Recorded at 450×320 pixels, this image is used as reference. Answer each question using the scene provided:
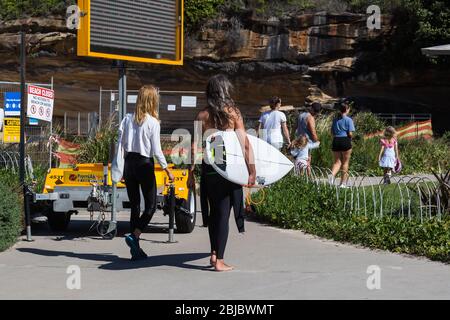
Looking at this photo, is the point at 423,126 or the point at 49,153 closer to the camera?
the point at 49,153

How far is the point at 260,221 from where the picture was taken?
11.9 metres

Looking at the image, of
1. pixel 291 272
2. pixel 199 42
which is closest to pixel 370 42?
pixel 199 42

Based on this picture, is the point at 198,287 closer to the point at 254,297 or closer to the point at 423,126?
the point at 254,297

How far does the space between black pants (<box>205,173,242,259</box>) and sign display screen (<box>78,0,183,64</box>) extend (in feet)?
9.48

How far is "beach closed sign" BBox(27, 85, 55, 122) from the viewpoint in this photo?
13.2 meters

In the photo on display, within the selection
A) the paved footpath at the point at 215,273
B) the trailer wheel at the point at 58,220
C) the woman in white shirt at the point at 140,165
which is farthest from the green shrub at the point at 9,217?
the woman in white shirt at the point at 140,165

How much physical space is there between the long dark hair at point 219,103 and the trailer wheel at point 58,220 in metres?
3.77

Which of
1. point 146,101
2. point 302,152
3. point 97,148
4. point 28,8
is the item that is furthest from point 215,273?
point 28,8

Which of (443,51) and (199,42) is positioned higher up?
(199,42)

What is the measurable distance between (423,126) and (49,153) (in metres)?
11.8

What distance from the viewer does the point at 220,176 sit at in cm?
785

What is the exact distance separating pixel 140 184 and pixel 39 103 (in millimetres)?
5405

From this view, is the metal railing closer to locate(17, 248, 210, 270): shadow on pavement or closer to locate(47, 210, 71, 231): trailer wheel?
locate(17, 248, 210, 270): shadow on pavement

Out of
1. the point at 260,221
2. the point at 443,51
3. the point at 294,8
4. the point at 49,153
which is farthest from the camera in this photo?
the point at 294,8
